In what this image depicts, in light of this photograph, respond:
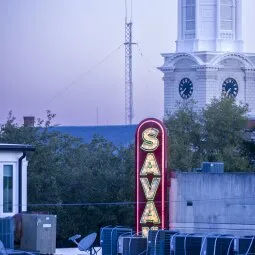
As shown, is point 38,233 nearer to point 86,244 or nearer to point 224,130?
point 86,244

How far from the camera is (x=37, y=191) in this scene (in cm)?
8481

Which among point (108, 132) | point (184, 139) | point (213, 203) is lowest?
point (213, 203)

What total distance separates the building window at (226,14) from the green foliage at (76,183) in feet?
221

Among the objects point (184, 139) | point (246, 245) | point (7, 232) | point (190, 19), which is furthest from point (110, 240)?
point (190, 19)

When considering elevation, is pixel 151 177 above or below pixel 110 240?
above

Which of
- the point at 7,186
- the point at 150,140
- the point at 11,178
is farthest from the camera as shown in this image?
the point at 150,140

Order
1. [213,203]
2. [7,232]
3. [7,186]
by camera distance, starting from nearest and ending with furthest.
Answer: [7,232], [7,186], [213,203]

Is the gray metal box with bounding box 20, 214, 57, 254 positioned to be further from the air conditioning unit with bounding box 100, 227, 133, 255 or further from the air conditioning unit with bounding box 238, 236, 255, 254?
the air conditioning unit with bounding box 238, 236, 255, 254

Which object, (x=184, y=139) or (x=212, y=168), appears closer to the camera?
(x=212, y=168)

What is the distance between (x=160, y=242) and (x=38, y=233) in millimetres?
6190

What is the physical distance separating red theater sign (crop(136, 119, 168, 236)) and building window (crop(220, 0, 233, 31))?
99.6 meters

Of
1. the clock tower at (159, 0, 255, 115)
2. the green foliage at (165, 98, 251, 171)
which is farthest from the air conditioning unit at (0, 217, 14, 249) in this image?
the clock tower at (159, 0, 255, 115)

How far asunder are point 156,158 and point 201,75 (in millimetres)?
97472

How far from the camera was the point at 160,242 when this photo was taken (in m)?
59.2
